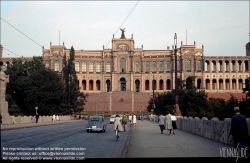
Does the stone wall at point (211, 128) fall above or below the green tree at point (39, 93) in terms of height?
below

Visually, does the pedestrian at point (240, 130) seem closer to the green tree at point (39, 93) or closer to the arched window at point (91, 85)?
the green tree at point (39, 93)

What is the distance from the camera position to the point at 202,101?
61312 mm

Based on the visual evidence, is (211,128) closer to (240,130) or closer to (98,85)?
(240,130)

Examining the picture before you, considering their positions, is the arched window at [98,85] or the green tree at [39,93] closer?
the green tree at [39,93]

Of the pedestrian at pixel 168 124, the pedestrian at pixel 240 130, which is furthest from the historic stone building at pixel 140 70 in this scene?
A: the pedestrian at pixel 240 130

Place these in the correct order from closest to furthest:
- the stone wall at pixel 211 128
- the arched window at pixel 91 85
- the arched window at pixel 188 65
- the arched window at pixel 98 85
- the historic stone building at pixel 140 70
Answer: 1. the stone wall at pixel 211 128
2. the historic stone building at pixel 140 70
3. the arched window at pixel 188 65
4. the arched window at pixel 91 85
5. the arched window at pixel 98 85

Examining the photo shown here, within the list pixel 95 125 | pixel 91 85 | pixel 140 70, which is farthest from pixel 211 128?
pixel 91 85

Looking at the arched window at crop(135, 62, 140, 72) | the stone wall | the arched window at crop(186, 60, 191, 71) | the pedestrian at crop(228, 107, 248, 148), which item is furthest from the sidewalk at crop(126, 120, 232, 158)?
the arched window at crop(135, 62, 140, 72)

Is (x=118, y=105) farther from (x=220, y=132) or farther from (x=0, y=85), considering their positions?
(x=220, y=132)

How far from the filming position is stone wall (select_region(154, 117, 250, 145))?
16.2 metres

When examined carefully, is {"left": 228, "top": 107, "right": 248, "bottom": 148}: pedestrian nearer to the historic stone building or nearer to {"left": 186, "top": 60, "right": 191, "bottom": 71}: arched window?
the historic stone building

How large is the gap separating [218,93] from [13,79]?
55.0 meters

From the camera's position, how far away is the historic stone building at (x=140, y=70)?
3873 inches

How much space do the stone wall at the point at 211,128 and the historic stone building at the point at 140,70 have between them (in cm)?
7020
